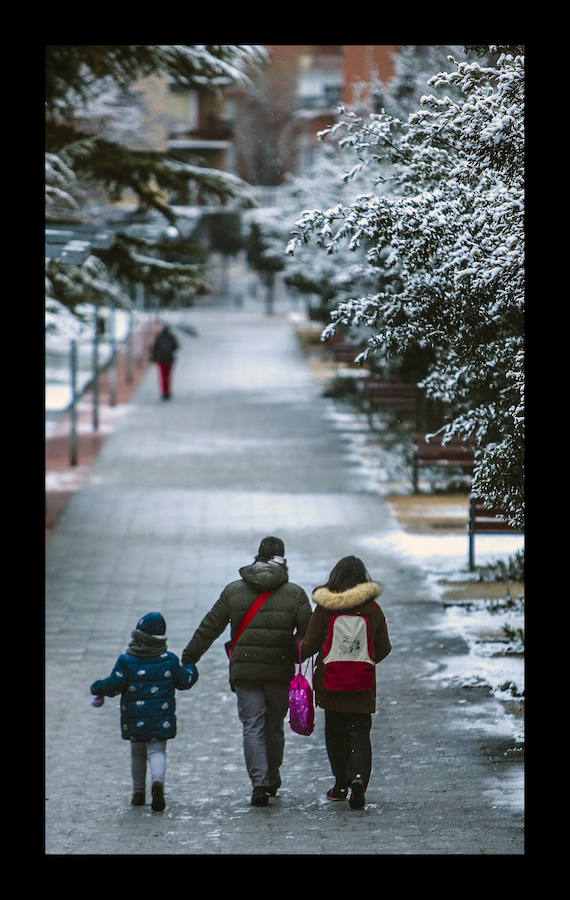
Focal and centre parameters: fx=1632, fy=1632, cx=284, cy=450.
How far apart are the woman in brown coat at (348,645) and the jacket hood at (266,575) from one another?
0.22 meters

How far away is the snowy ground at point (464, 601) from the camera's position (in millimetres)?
11688

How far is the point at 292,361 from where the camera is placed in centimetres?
4269

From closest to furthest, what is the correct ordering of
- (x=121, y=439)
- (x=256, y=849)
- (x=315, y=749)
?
(x=256, y=849) < (x=315, y=749) < (x=121, y=439)

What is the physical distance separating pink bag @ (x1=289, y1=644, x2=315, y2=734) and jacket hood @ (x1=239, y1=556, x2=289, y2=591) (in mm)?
484

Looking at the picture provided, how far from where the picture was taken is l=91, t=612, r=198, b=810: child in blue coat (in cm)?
866

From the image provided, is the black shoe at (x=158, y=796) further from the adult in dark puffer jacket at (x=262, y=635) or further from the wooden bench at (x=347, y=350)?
the wooden bench at (x=347, y=350)

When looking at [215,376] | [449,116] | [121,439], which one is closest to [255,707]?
[449,116]

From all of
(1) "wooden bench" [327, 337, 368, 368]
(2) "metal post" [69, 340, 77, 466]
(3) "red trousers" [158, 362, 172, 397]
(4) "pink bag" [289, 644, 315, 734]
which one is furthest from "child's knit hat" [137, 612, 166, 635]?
(3) "red trousers" [158, 362, 172, 397]

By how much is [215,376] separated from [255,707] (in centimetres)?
2958

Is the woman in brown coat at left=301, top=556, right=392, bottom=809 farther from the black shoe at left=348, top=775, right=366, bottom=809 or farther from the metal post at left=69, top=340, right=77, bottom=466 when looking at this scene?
the metal post at left=69, top=340, right=77, bottom=466

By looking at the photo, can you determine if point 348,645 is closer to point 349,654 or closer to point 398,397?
point 349,654
